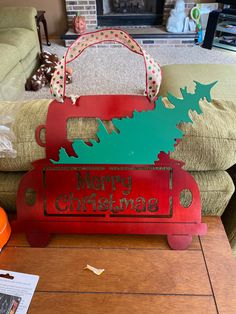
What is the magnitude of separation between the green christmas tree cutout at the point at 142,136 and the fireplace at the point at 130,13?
13.7 feet

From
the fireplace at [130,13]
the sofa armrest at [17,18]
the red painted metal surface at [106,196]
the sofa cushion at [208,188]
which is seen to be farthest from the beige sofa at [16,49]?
the red painted metal surface at [106,196]

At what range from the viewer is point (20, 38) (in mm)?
2947

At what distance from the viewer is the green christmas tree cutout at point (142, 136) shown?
2.05 feet

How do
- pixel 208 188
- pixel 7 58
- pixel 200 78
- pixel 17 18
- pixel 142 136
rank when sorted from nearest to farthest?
pixel 142 136 → pixel 208 188 → pixel 200 78 → pixel 7 58 → pixel 17 18

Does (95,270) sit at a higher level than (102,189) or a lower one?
lower

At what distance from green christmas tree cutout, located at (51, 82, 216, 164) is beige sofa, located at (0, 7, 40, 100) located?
2.05 meters

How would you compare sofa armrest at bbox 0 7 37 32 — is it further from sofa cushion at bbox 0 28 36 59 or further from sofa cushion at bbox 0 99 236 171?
sofa cushion at bbox 0 99 236 171

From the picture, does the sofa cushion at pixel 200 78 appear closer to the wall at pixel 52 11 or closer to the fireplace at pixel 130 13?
the fireplace at pixel 130 13

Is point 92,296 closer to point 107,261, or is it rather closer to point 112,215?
point 107,261

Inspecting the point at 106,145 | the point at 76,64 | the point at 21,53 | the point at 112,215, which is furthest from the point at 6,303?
the point at 76,64

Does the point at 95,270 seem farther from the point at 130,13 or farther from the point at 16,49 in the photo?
the point at 130,13

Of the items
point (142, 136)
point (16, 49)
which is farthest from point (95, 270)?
point (16, 49)

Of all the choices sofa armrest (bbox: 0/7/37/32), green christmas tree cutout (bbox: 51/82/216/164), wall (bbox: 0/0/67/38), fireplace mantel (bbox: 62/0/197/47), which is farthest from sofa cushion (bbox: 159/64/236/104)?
wall (bbox: 0/0/67/38)

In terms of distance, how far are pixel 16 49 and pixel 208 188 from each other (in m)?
2.62
